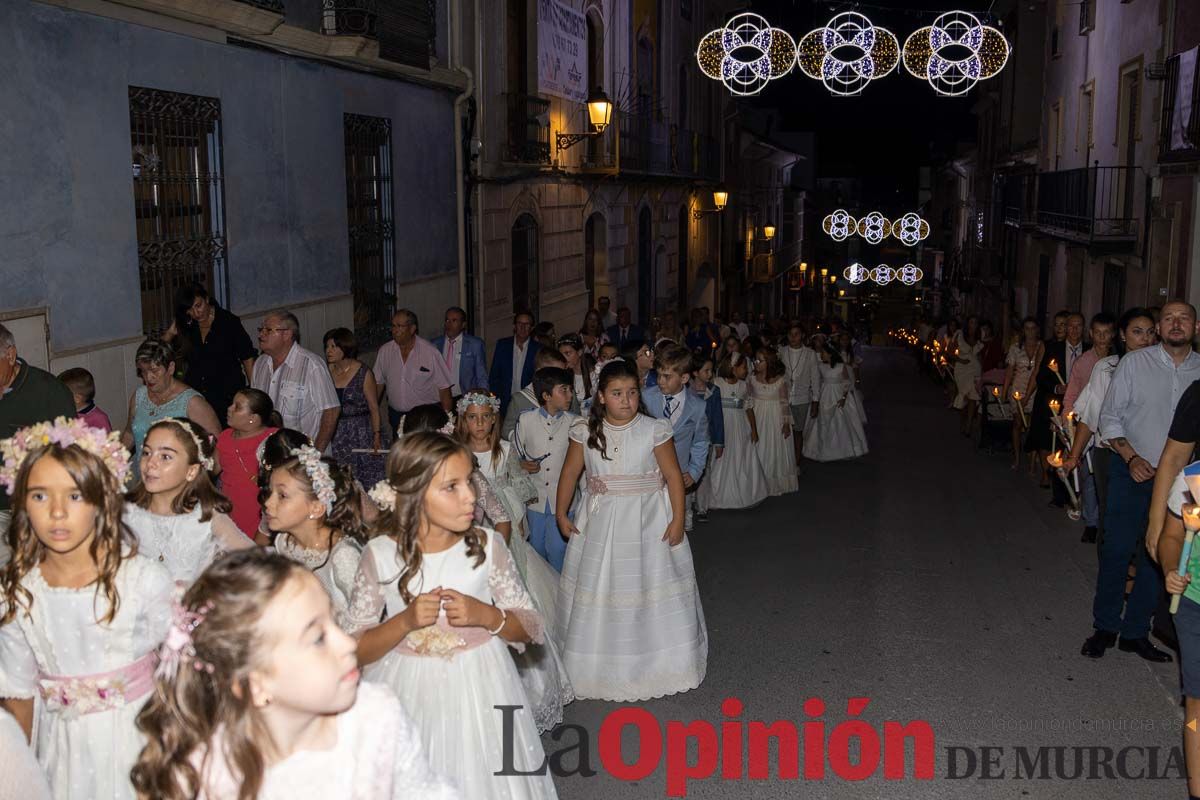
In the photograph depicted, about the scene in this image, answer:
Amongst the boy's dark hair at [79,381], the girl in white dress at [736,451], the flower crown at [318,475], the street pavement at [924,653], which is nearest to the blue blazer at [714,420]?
the street pavement at [924,653]

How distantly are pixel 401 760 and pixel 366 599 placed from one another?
56.1 inches

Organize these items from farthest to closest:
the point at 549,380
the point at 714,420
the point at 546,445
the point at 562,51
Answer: the point at 562,51
the point at 714,420
the point at 546,445
the point at 549,380

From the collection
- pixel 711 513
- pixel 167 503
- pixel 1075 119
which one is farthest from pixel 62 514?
pixel 1075 119

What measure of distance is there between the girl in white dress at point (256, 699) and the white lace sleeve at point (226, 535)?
7.65ft

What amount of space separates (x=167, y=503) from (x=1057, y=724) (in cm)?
459

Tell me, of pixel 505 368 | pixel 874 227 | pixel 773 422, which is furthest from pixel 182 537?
pixel 874 227

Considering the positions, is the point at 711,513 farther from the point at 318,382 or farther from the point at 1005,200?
the point at 1005,200

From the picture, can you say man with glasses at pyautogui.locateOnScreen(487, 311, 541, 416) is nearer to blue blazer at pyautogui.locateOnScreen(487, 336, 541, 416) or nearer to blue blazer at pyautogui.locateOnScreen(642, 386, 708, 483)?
blue blazer at pyautogui.locateOnScreen(487, 336, 541, 416)

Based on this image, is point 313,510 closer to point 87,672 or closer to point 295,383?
point 87,672

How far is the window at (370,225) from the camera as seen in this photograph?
512 inches

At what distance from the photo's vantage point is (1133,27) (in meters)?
18.3

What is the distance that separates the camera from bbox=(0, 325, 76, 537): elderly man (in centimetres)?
608

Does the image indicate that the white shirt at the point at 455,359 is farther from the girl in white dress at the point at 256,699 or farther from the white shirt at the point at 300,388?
the girl in white dress at the point at 256,699

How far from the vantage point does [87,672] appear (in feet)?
13.1
